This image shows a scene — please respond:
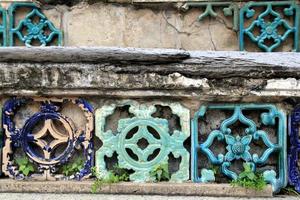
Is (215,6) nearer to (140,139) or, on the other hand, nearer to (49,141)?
(140,139)

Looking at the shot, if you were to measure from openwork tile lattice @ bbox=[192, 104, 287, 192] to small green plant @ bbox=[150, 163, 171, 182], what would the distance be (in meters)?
0.09

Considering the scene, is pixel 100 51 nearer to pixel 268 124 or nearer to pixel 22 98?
pixel 22 98

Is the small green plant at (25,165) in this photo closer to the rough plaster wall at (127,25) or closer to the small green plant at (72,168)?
the small green plant at (72,168)

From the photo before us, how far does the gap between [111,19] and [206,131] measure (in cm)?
68

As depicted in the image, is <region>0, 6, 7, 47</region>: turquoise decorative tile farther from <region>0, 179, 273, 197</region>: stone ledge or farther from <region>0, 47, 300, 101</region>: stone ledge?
<region>0, 179, 273, 197</region>: stone ledge

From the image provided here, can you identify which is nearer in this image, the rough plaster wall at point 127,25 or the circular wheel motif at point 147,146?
the circular wheel motif at point 147,146

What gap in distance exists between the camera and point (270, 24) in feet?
5.62

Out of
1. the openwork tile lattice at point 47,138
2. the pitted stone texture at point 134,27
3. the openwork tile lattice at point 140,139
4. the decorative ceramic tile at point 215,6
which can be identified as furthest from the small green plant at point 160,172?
the decorative ceramic tile at point 215,6

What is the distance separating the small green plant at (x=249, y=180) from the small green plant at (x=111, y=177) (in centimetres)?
37

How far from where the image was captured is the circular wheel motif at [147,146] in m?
1.42

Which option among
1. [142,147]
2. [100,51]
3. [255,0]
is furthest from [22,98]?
[255,0]

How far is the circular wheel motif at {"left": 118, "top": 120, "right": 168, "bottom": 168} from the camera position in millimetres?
1423

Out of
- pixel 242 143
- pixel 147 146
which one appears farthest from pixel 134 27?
pixel 242 143

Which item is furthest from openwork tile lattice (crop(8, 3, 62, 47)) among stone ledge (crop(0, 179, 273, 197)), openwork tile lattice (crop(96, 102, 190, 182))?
stone ledge (crop(0, 179, 273, 197))
